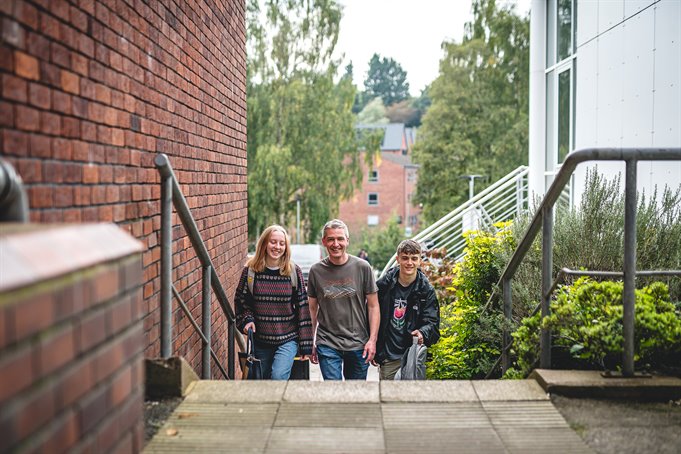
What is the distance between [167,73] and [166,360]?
201 cm

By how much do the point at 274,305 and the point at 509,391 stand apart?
2318 mm

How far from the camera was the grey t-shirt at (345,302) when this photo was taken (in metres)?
5.64

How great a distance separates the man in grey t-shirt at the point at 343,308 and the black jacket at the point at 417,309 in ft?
0.43

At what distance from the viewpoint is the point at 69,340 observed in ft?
5.93

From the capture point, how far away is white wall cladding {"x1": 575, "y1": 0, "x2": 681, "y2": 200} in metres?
7.96

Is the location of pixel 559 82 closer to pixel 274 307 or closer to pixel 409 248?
pixel 409 248

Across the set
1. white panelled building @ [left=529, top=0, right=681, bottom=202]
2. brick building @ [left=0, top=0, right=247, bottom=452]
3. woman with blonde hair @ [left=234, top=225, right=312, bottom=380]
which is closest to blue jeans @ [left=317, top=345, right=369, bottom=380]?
woman with blonde hair @ [left=234, top=225, right=312, bottom=380]

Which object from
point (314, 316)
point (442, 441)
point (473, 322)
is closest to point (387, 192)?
point (473, 322)

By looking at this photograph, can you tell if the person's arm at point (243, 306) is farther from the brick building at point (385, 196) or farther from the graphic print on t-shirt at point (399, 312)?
the brick building at point (385, 196)

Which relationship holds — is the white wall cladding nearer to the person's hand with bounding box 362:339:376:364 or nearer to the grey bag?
the grey bag

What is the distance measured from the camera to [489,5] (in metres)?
32.6

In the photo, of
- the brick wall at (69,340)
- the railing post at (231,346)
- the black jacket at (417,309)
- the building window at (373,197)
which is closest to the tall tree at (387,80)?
the building window at (373,197)

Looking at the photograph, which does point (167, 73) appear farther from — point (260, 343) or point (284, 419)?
point (284, 419)

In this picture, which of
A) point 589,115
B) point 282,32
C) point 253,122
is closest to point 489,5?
point 282,32
